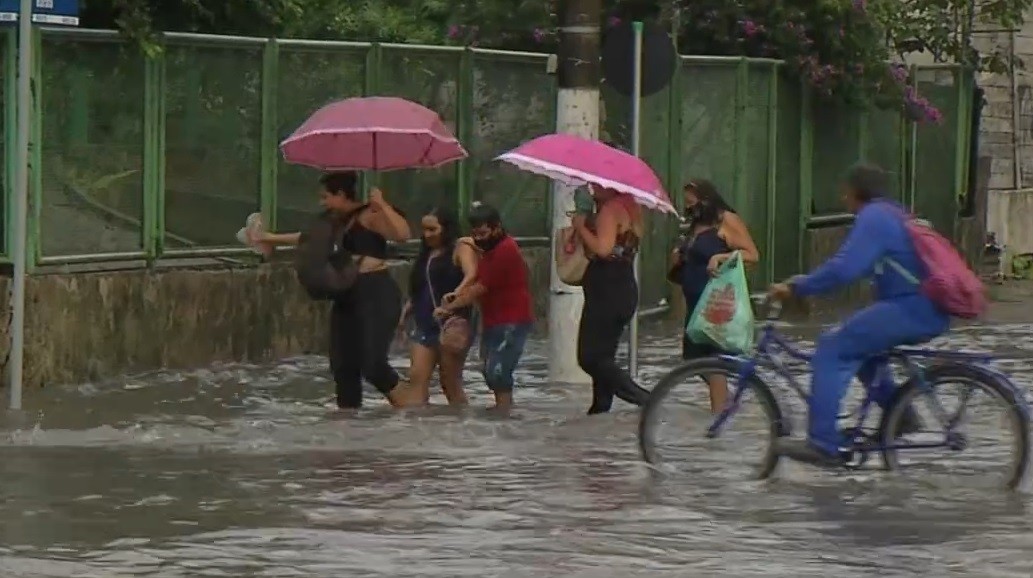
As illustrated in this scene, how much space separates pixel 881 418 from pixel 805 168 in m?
12.3

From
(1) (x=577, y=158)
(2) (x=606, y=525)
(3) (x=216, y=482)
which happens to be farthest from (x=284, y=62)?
(2) (x=606, y=525)

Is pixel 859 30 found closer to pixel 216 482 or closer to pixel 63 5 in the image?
pixel 63 5

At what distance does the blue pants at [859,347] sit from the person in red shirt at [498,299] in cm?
316

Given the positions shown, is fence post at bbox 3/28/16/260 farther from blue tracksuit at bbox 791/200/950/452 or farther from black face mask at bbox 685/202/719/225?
blue tracksuit at bbox 791/200/950/452

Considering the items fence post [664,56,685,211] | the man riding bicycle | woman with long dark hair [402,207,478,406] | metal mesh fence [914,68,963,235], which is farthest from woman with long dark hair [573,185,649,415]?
metal mesh fence [914,68,963,235]

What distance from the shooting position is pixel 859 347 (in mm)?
9820

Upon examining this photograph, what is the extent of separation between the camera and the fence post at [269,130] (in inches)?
622

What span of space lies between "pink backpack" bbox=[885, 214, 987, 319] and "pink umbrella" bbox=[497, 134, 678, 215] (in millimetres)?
2470

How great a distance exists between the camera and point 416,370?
13.1m

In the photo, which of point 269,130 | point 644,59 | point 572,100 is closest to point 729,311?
point 572,100

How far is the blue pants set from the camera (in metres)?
9.75

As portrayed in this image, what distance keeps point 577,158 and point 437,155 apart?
2.09 metres

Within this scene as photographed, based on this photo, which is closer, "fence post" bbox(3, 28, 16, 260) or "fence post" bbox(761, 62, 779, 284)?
"fence post" bbox(3, 28, 16, 260)

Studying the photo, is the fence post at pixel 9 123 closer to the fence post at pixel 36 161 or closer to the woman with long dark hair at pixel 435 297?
the fence post at pixel 36 161
